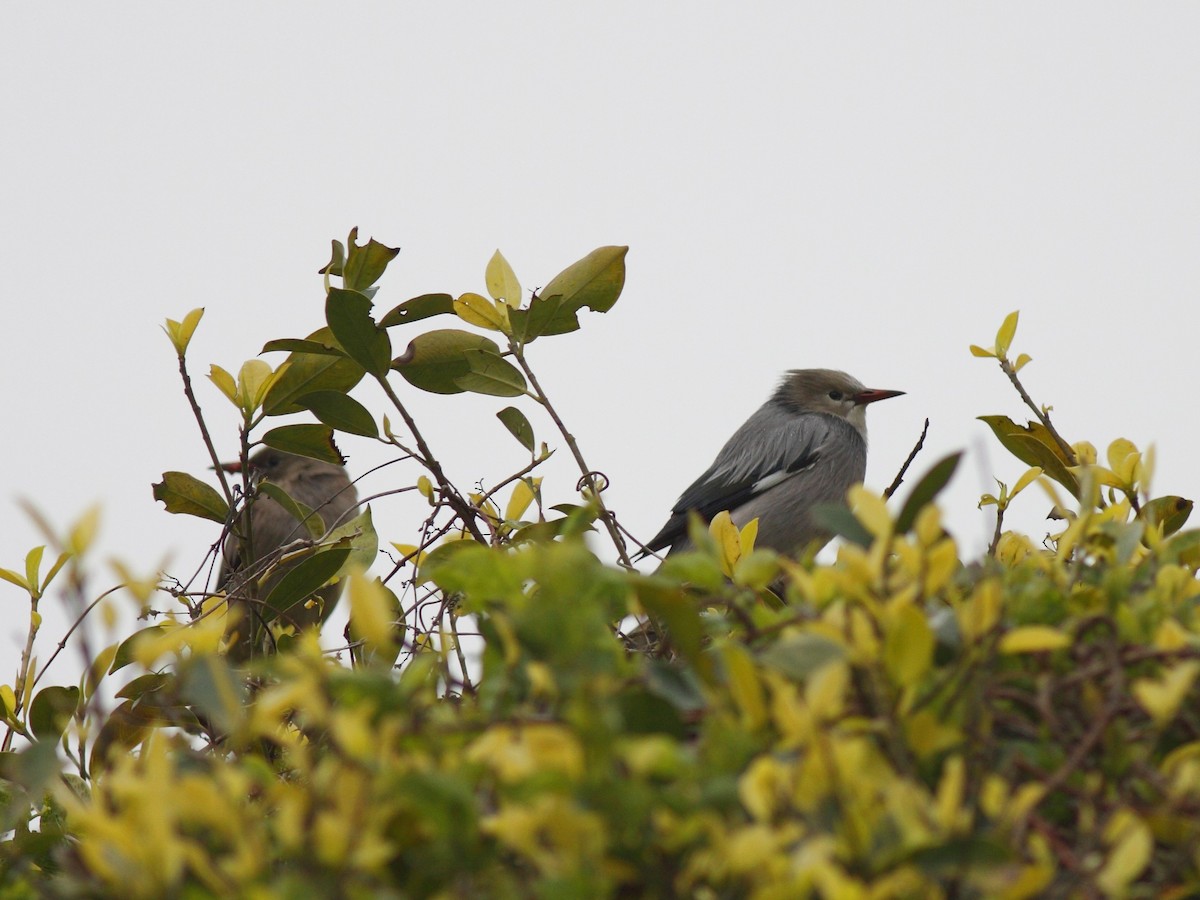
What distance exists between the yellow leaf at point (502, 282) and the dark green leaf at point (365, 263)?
0.27 m

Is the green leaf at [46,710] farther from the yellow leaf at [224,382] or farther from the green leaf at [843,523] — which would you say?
the green leaf at [843,523]

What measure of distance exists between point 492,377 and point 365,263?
473 millimetres

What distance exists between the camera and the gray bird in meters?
7.88

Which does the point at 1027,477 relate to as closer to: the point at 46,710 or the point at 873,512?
the point at 873,512

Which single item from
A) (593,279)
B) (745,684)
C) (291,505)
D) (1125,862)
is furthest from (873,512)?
(291,505)

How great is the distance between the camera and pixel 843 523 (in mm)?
1766

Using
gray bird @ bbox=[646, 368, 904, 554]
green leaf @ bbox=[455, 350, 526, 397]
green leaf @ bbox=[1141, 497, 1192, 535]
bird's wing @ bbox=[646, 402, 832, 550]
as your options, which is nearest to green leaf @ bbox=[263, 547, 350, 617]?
green leaf @ bbox=[455, 350, 526, 397]

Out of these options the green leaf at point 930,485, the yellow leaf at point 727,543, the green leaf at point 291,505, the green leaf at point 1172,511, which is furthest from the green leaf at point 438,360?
the green leaf at point 930,485

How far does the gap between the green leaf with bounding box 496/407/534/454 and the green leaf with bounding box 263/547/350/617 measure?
2.07 feet

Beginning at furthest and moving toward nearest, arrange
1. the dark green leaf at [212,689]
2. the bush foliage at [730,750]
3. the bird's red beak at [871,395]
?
the bird's red beak at [871,395]
the dark green leaf at [212,689]
the bush foliage at [730,750]

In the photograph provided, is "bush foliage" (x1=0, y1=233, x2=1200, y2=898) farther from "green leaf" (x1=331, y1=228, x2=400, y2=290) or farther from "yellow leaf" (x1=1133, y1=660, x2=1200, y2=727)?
"green leaf" (x1=331, y1=228, x2=400, y2=290)

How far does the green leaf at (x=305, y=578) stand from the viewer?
3.24m

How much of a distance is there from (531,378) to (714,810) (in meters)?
2.35

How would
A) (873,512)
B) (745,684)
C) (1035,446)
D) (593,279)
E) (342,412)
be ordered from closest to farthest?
(745,684) < (873,512) < (1035,446) < (342,412) < (593,279)
